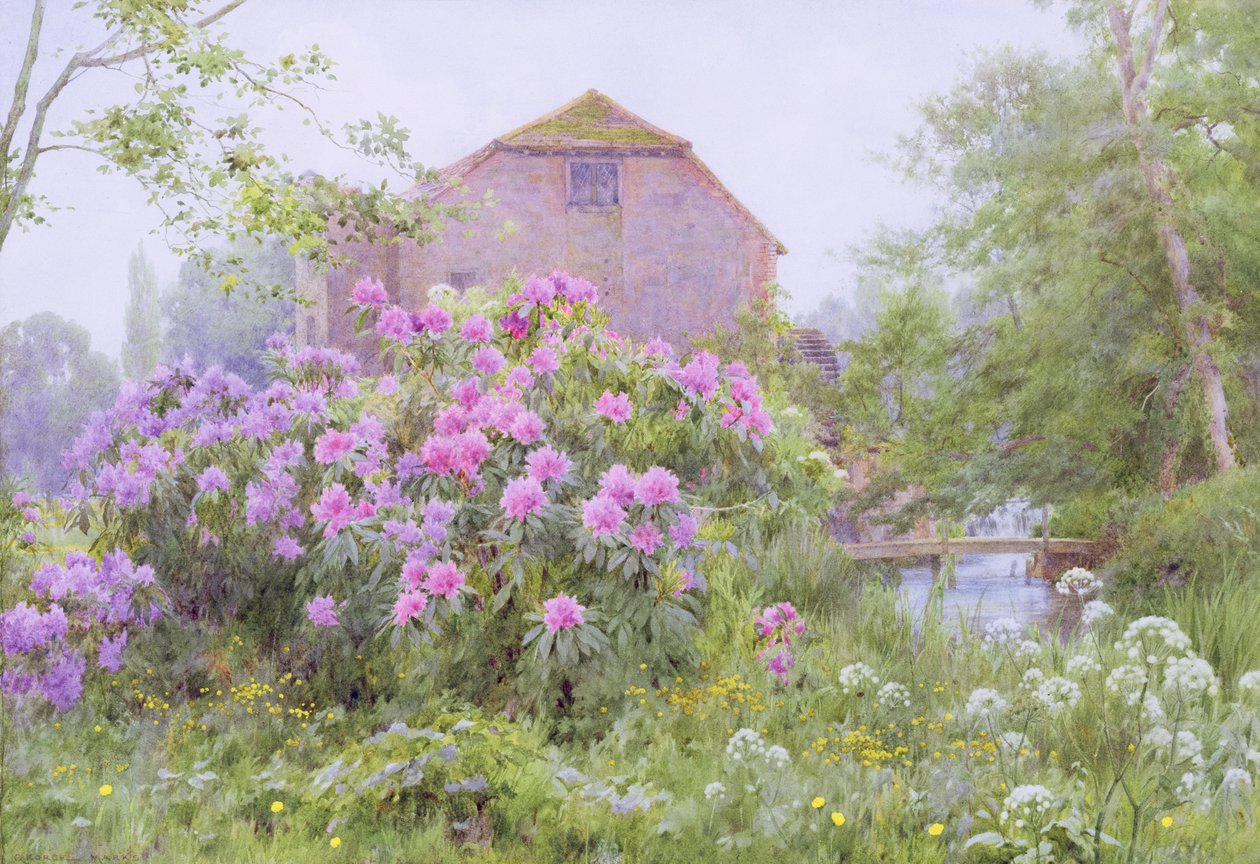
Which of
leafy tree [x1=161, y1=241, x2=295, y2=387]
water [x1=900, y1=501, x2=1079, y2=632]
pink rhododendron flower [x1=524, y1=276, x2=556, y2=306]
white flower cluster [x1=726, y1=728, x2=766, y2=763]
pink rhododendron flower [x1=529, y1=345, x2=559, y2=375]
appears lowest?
water [x1=900, y1=501, x2=1079, y2=632]

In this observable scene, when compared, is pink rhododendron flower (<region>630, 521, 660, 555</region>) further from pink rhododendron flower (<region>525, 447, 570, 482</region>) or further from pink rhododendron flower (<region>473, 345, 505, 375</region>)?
pink rhododendron flower (<region>473, 345, 505, 375</region>)

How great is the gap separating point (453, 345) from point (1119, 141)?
4.28m

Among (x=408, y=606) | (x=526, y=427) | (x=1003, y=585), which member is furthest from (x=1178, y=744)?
(x=1003, y=585)

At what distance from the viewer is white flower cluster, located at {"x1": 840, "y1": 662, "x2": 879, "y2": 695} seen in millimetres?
3168

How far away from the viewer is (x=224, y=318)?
736 cm

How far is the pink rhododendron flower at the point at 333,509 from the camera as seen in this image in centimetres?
360

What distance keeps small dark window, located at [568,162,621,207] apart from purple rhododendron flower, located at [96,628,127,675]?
234 inches

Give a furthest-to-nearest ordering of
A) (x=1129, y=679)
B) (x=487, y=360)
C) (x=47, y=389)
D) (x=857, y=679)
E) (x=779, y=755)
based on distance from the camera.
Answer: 1. (x=47, y=389)
2. (x=487, y=360)
3. (x=857, y=679)
4. (x=1129, y=679)
5. (x=779, y=755)

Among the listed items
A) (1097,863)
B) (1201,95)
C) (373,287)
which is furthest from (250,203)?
(1201,95)

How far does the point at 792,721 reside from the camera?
346cm

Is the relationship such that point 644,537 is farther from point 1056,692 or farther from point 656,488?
point 1056,692

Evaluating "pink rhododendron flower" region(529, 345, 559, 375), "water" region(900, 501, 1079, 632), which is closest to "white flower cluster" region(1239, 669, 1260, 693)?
"water" region(900, 501, 1079, 632)

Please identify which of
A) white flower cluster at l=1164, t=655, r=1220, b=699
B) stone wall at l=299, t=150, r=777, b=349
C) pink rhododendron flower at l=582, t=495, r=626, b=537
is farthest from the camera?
stone wall at l=299, t=150, r=777, b=349

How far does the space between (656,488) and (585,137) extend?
473 centimetres
